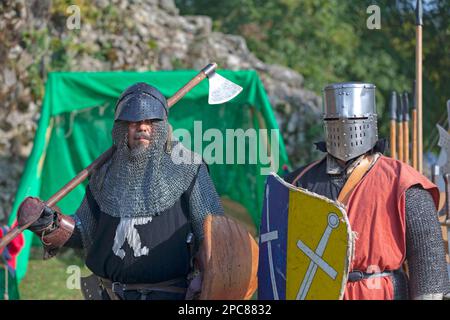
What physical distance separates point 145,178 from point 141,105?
339 millimetres

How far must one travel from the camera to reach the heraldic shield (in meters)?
3.29

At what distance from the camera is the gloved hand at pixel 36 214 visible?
3.93m

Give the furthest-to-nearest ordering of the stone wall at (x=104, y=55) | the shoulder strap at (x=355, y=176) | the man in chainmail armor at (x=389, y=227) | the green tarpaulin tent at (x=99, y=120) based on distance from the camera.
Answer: the stone wall at (x=104, y=55)
the green tarpaulin tent at (x=99, y=120)
the shoulder strap at (x=355, y=176)
the man in chainmail armor at (x=389, y=227)

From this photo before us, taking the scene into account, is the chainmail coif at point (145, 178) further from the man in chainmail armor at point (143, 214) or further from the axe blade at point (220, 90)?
the axe blade at point (220, 90)

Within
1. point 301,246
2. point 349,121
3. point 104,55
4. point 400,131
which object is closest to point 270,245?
point 301,246

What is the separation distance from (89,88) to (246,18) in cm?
805

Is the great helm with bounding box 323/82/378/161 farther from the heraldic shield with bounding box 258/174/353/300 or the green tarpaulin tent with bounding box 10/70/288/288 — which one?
the green tarpaulin tent with bounding box 10/70/288/288

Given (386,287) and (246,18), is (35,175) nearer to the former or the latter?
(386,287)

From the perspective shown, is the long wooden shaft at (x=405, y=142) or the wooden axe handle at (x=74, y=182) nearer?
the wooden axe handle at (x=74, y=182)

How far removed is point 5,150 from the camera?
30.8 feet

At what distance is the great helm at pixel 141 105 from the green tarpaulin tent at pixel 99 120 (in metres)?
3.62

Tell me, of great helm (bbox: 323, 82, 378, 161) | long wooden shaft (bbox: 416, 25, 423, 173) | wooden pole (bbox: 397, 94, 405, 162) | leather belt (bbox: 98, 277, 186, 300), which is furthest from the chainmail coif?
wooden pole (bbox: 397, 94, 405, 162)

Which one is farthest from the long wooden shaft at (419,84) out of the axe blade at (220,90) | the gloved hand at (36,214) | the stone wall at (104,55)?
the stone wall at (104,55)
